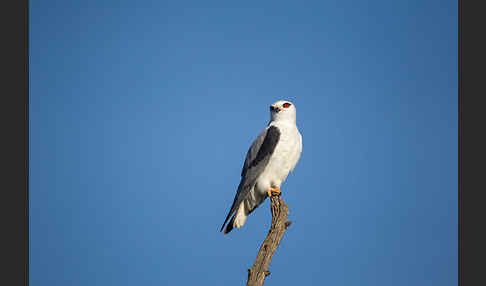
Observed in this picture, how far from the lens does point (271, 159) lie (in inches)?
228

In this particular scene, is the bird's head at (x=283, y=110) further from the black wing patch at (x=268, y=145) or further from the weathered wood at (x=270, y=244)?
the weathered wood at (x=270, y=244)

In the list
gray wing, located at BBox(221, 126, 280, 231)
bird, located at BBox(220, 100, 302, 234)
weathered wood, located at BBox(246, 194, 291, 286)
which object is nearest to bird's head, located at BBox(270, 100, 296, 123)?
bird, located at BBox(220, 100, 302, 234)

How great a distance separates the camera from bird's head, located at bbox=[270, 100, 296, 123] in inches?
234

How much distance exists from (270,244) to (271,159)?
1.20 meters

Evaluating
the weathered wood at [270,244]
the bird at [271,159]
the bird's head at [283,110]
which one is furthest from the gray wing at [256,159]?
the weathered wood at [270,244]

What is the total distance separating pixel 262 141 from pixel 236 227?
1421mm

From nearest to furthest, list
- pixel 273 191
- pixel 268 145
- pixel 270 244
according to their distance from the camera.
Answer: pixel 270 244, pixel 268 145, pixel 273 191

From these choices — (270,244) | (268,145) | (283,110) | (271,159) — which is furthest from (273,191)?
(283,110)

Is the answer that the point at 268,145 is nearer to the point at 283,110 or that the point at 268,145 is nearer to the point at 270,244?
the point at 283,110

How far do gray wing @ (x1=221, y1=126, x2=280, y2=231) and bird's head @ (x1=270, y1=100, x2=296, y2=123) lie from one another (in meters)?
0.23

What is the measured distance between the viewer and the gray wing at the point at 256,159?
18.9 ft

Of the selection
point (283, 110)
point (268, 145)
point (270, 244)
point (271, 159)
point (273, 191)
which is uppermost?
point (283, 110)

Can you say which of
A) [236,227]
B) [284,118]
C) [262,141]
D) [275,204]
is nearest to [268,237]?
[275,204]

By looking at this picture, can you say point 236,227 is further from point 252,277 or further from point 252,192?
point 252,277
